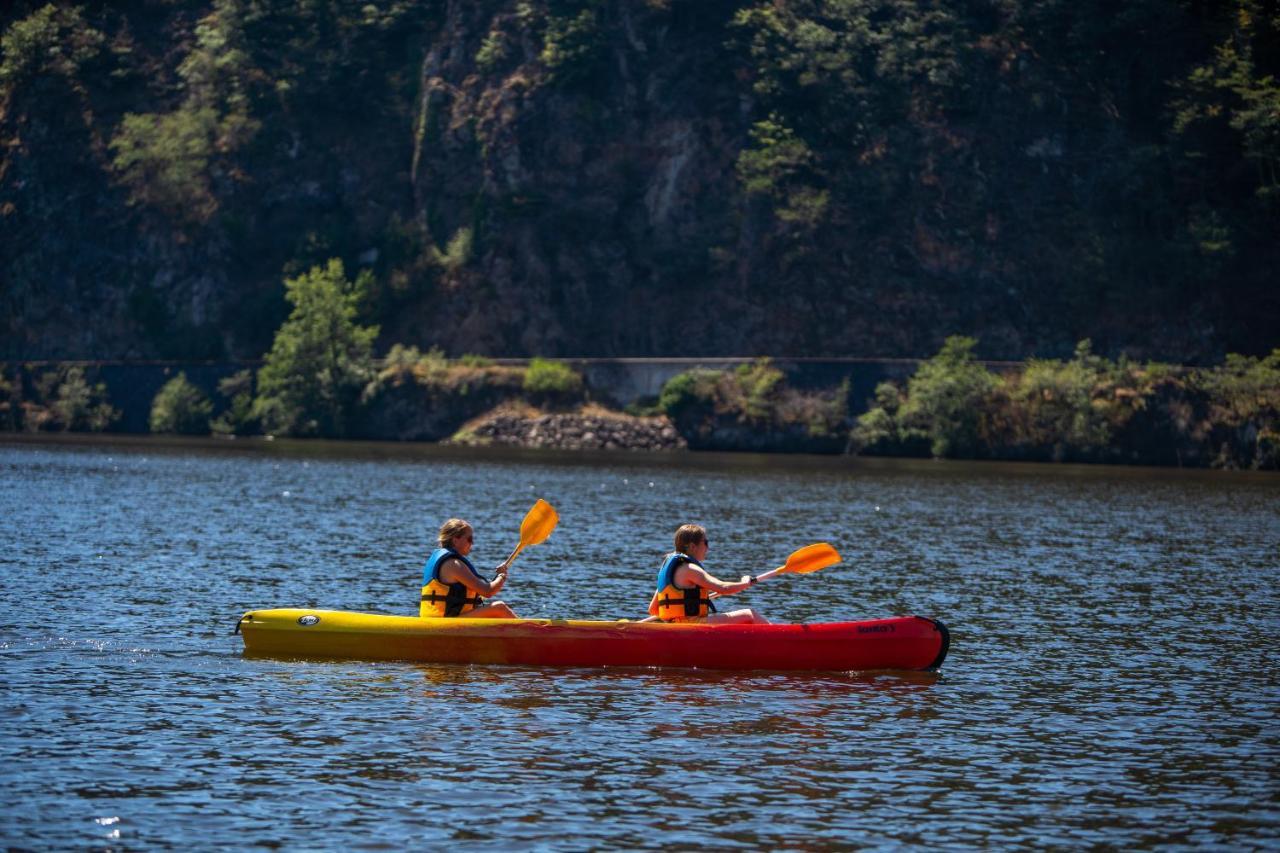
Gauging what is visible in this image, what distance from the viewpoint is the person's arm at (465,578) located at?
24781 mm

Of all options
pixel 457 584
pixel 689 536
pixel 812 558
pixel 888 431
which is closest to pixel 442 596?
pixel 457 584

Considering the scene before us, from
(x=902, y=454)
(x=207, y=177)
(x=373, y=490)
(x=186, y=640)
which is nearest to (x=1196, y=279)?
(x=902, y=454)

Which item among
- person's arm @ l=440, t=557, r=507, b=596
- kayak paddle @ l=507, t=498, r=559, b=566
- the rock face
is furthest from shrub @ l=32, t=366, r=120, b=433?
person's arm @ l=440, t=557, r=507, b=596

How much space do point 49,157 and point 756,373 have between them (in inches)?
2254

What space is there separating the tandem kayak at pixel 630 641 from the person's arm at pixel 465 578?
1.58 feet

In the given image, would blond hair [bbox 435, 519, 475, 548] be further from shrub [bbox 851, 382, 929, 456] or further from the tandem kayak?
shrub [bbox 851, 382, 929, 456]

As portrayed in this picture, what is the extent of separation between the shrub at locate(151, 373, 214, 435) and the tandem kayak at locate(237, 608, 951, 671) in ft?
273

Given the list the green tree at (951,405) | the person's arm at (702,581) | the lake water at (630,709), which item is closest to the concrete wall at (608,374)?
the green tree at (951,405)

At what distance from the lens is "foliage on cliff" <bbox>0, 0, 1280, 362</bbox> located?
10125cm

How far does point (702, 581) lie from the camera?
2456cm

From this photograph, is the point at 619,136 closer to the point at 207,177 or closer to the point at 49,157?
the point at 207,177

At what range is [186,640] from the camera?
26062mm

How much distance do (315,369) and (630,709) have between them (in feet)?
272

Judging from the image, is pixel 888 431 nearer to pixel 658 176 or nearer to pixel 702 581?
pixel 658 176
